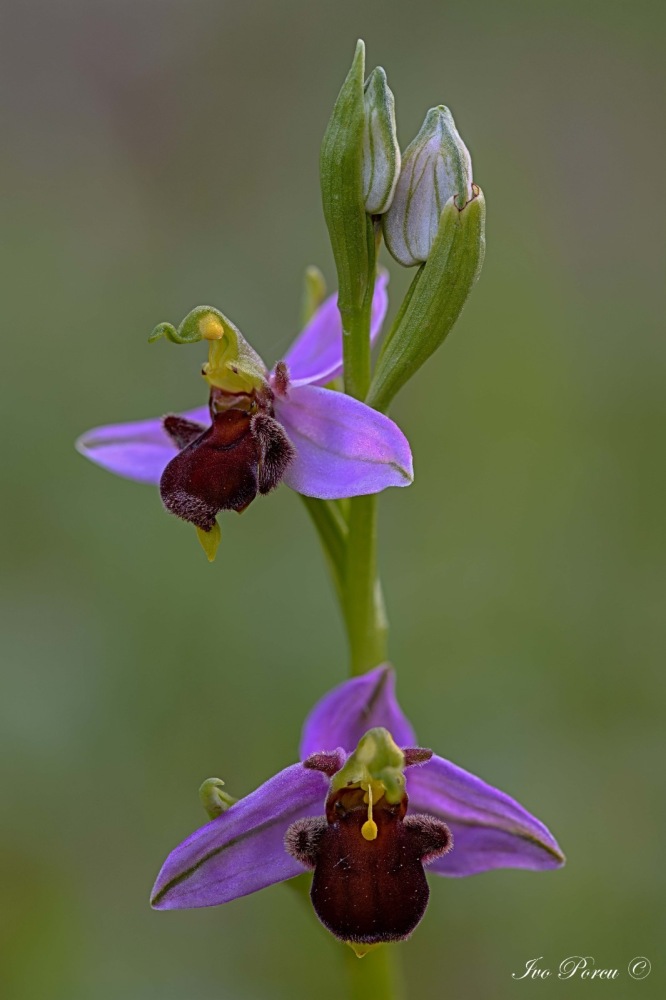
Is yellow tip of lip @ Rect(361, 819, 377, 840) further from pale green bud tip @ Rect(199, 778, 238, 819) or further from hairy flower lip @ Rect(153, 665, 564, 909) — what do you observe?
pale green bud tip @ Rect(199, 778, 238, 819)

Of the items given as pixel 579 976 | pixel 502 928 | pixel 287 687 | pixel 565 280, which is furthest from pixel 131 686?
pixel 565 280

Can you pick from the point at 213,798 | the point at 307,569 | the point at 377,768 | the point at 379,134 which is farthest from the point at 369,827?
the point at 307,569

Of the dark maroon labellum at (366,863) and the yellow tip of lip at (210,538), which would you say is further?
the yellow tip of lip at (210,538)

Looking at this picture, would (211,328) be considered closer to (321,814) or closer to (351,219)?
(351,219)

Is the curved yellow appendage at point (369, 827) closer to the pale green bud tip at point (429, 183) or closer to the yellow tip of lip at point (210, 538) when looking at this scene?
the yellow tip of lip at point (210, 538)

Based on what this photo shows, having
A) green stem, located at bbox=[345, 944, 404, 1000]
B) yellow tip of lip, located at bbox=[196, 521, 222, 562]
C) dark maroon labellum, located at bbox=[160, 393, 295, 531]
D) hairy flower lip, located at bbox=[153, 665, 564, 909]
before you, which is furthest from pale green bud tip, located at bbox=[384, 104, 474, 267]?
green stem, located at bbox=[345, 944, 404, 1000]

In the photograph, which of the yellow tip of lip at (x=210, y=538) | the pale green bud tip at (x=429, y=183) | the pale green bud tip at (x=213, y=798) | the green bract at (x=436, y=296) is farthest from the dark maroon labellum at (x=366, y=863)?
the pale green bud tip at (x=429, y=183)
